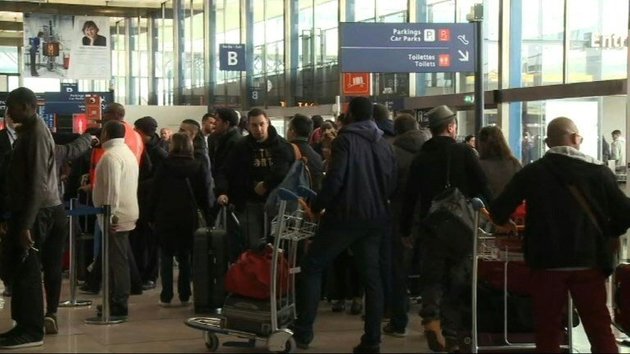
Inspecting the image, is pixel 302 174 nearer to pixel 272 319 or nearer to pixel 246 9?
pixel 272 319

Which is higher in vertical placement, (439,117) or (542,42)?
(542,42)

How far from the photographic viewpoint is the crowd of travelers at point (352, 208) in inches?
225

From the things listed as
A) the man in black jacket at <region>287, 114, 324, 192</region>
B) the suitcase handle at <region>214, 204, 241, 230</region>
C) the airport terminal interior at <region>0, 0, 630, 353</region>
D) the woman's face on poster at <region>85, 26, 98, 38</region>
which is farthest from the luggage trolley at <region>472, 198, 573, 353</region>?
the woman's face on poster at <region>85, 26, 98, 38</region>

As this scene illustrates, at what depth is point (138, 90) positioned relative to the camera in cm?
4116

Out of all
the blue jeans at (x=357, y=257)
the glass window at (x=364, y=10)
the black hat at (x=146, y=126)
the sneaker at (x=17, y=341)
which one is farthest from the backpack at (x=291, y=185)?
the glass window at (x=364, y=10)

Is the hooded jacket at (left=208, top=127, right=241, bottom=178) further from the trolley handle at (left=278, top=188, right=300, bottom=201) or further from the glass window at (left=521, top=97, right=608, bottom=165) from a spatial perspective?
the glass window at (left=521, top=97, right=608, bottom=165)

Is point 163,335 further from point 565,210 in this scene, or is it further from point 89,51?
point 89,51

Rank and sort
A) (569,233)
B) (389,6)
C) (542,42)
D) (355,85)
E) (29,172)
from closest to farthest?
(569,233) < (29,172) < (355,85) < (542,42) < (389,6)

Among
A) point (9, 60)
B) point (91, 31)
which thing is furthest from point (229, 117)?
point (9, 60)

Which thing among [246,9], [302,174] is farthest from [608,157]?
[246,9]

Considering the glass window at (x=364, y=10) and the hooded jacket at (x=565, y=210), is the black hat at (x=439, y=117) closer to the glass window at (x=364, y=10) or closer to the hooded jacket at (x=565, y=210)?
the hooded jacket at (x=565, y=210)

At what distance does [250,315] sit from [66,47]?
2127 cm

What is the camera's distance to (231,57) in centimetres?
2638

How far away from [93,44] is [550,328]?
2259 centimetres
